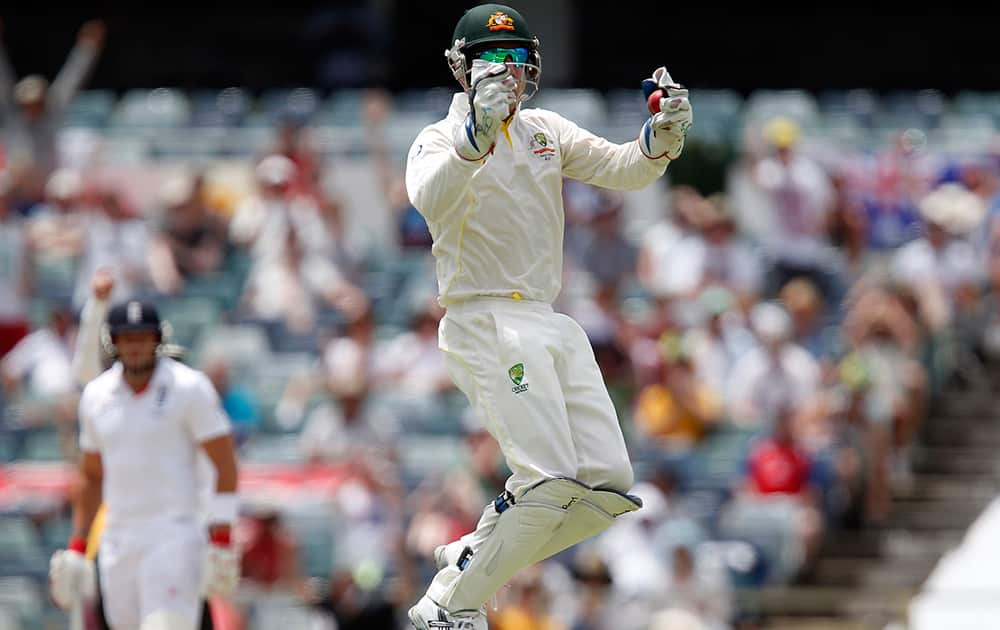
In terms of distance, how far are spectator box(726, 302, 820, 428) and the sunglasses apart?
6831 mm

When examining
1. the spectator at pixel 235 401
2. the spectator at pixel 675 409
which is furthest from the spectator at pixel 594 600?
the spectator at pixel 235 401

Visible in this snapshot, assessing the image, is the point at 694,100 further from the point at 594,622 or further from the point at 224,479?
the point at 224,479

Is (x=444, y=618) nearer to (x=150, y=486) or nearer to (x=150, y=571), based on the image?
(x=150, y=571)

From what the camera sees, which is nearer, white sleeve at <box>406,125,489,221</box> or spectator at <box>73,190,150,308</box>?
white sleeve at <box>406,125,489,221</box>

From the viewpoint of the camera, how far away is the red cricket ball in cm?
707

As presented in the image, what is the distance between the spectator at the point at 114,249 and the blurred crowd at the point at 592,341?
0.02 m

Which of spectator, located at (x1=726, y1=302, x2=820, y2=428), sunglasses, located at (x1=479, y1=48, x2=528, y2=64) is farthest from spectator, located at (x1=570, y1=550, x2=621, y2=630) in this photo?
sunglasses, located at (x1=479, y1=48, x2=528, y2=64)

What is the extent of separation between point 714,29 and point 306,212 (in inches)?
229

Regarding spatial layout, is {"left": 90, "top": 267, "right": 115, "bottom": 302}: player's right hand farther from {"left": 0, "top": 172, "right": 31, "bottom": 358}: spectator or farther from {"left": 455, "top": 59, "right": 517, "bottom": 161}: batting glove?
{"left": 0, "top": 172, "right": 31, "bottom": 358}: spectator

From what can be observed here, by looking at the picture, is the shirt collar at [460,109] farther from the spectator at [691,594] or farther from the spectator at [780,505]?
the spectator at [780,505]

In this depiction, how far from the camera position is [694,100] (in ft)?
56.7

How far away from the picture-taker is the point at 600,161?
7414mm

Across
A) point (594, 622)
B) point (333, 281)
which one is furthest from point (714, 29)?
point (594, 622)

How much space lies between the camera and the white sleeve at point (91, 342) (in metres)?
9.49
